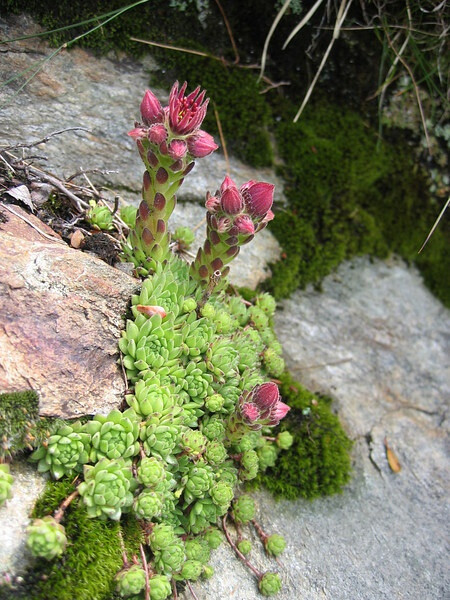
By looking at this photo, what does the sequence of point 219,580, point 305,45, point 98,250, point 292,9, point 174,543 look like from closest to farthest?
point 174,543, point 219,580, point 98,250, point 292,9, point 305,45

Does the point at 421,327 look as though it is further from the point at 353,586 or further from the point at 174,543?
the point at 174,543

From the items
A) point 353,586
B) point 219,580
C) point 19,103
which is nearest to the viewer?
point 219,580

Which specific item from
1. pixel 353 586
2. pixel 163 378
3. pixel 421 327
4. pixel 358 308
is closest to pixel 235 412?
pixel 163 378

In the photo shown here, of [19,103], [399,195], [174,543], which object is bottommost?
[174,543]

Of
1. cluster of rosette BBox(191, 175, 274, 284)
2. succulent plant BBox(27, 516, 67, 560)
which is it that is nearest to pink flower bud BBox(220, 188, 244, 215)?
cluster of rosette BBox(191, 175, 274, 284)

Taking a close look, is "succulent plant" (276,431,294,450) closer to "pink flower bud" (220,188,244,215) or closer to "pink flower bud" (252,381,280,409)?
"pink flower bud" (252,381,280,409)

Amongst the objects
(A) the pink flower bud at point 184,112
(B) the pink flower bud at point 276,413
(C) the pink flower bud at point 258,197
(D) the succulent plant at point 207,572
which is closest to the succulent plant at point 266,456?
(B) the pink flower bud at point 276,413

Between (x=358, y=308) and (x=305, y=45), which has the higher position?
(x=305, y=45)
